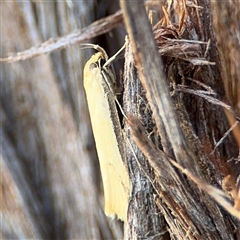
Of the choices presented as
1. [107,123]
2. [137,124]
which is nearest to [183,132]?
[137,124]

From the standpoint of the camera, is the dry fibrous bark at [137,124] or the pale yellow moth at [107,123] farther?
the pale yellow moth at [107,123]

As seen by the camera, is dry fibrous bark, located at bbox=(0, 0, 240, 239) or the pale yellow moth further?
the pale yellow moth

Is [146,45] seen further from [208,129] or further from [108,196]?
[108,196]

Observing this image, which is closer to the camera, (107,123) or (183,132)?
(183,132)

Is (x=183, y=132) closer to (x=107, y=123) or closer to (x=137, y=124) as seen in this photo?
(x=137, y=124)

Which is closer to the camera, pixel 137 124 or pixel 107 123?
pixel 137 124

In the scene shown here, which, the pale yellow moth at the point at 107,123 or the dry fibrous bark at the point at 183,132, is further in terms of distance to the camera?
the pale yellow moth at the point at 107,123

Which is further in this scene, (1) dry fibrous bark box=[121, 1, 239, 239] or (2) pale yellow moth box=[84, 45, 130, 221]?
(2) pale yellow moth box=[84, 45, 130, 221]

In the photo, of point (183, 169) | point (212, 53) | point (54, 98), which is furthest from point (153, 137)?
point (54, 98)
